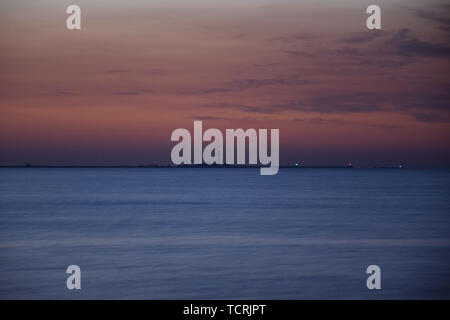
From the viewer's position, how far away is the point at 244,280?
12.5 metres

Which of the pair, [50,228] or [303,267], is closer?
[303,267]

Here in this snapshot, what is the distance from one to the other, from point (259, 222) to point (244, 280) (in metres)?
12.2

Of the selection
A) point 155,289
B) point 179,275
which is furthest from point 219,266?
point 155,289

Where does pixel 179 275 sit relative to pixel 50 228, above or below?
below

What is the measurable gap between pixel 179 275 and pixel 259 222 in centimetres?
1188

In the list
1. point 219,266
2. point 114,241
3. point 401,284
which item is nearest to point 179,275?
point 219,266

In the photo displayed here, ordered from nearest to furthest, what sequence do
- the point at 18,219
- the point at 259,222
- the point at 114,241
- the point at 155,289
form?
1. the point at 155,289
2. the point at 114,241
3. the point at 259,222
4. the point at 18,219

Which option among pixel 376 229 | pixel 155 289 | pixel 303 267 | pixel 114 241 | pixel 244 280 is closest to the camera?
pixel 155 289

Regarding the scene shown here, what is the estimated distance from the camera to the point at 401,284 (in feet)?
39.7

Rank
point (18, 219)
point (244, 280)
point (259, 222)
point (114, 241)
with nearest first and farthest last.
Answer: point (244, 280), point (114, 241), point (259, 222), point (18, 219)

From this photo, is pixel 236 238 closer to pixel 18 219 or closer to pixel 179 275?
pixel 179 275
